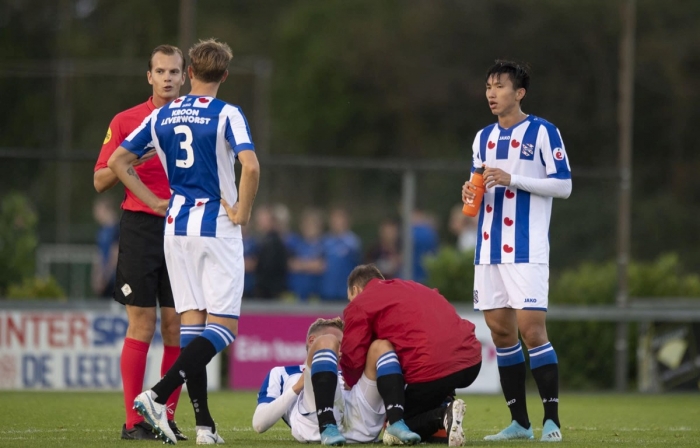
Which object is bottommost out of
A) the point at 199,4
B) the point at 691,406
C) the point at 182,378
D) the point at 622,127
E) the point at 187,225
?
the point at 691,406

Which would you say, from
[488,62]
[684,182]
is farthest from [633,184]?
[488,62]

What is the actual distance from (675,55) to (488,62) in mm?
6038

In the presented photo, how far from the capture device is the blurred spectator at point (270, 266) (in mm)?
13664

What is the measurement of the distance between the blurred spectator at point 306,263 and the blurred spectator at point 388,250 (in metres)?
0.62

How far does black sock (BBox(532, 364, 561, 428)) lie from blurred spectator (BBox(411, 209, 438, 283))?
259 inches

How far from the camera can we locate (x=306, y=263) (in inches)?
537

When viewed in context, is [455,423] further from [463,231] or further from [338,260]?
[463,231]

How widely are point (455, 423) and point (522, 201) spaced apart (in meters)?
1.63

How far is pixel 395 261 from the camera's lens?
13.8 metres

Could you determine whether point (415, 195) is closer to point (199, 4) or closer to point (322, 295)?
point (322, 295)

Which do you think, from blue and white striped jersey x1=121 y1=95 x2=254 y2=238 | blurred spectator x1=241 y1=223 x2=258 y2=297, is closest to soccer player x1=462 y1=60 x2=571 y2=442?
blue and white striped jersey x1=121 y1=95 x2=254 y2=238

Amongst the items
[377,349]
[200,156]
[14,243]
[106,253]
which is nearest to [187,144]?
[200,156]

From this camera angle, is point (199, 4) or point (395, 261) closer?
point (395, 261)

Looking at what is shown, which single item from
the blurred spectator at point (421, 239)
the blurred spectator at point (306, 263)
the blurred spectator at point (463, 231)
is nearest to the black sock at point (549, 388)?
the blurred spectator at point (306, 263)
